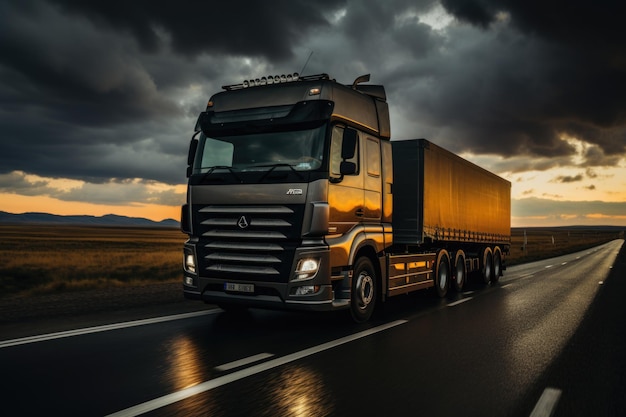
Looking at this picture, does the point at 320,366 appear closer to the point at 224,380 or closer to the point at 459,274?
the point at 224,380

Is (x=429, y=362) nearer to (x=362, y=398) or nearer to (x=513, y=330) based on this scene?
(x=362, y=398)

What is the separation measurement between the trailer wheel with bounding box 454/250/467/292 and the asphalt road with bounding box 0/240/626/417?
382 centimetres

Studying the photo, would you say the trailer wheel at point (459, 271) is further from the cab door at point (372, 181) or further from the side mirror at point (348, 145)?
the side mirror at point (348, 145)

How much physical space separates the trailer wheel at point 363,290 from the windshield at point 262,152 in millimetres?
1873

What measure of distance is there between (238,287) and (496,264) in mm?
11098

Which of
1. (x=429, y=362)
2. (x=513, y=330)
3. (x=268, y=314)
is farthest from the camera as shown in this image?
(x=268, y=314)

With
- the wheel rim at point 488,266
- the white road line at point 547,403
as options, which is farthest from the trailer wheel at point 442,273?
the white road line at point 547,403

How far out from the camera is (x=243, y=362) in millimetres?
5613

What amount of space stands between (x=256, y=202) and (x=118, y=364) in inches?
112

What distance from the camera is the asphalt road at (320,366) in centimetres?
426

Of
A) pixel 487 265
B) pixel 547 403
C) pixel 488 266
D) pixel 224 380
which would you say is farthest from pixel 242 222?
pixel 488 266

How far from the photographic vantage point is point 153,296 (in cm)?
1147

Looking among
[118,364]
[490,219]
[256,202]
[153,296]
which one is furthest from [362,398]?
[490,219]

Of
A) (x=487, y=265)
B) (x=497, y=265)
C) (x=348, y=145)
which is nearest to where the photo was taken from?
(x=348, y=145)
